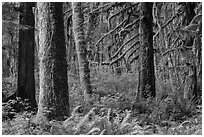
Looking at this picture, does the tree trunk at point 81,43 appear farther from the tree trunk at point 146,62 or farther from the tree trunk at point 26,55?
the tree trunk at point 146,62

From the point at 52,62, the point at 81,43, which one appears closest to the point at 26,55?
the point at 81,43

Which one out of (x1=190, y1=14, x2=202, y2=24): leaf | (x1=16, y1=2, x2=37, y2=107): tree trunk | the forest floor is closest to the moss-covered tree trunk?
the forest floor

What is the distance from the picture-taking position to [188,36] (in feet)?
35.1

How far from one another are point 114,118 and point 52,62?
A: 2286 mm

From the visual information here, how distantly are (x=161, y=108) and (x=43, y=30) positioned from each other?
3.89m

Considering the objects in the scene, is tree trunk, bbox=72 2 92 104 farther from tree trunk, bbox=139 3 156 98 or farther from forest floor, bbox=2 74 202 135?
tree trunk, bbox=139 3 156 98

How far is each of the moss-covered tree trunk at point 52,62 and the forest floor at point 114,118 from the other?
1.12ft

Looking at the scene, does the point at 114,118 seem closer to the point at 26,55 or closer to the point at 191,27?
the point at 26,55

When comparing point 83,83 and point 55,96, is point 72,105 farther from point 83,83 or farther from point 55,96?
point 55,96

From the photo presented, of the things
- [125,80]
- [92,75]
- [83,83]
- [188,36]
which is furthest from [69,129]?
[92,75]

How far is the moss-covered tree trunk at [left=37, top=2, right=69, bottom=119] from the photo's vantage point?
7.15 meters

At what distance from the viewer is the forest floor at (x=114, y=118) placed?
21.5 ft

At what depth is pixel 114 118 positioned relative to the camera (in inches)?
334

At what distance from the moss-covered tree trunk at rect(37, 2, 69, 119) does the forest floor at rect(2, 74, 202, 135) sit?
1.12ft
